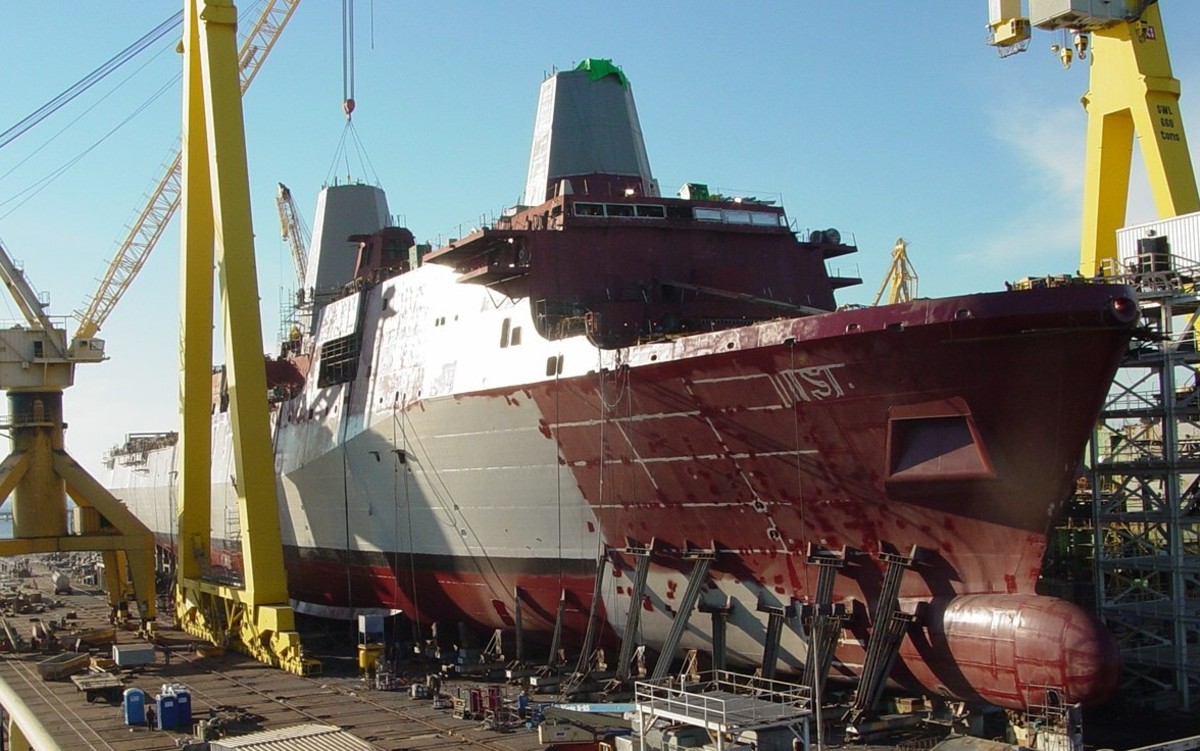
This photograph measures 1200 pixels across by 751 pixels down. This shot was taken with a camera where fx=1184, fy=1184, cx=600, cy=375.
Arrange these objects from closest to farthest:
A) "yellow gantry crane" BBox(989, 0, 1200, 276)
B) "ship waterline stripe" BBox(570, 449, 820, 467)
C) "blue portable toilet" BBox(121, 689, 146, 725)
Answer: "ship waterline stripe" BBox(570, 449, 820, 467) → "blue portable toilet" BBox(121, 689, 146, 725) → "yellow gantry crane" BBox(989, 0, 1200, 276)

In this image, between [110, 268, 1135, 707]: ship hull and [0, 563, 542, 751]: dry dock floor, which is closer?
[110, 268, 1135, 707]: ship hull

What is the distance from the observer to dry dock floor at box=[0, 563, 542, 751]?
1769 cm

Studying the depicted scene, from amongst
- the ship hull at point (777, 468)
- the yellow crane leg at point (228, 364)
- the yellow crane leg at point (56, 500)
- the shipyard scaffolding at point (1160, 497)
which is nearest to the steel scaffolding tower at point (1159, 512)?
the shipyard scaffolding at point (1160, 497)

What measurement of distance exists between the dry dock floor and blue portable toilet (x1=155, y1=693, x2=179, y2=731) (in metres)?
0.31

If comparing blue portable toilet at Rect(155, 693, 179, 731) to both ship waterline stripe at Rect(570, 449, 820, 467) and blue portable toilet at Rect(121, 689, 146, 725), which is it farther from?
ship waterline stripe at Rect(570, 449, 820, 467)

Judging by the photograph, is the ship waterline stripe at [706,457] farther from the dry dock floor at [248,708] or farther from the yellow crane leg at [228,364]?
the yellow crane leg at [228,364]

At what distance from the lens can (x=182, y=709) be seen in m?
19.1

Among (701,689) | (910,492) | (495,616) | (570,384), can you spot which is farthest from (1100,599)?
(495,616)

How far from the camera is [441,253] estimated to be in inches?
965

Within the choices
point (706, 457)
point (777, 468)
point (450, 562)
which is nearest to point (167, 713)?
point (450, 562)

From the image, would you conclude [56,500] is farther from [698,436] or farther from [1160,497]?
[1160,497]

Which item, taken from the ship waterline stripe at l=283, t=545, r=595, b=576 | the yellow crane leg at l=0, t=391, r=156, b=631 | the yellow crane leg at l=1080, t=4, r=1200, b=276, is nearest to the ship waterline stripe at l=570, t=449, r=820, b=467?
the ship waterline stripe at l=283, t=545, r=595, b=576

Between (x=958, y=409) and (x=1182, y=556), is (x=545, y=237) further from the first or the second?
(x=1182, y=556)

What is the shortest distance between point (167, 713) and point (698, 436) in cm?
958
